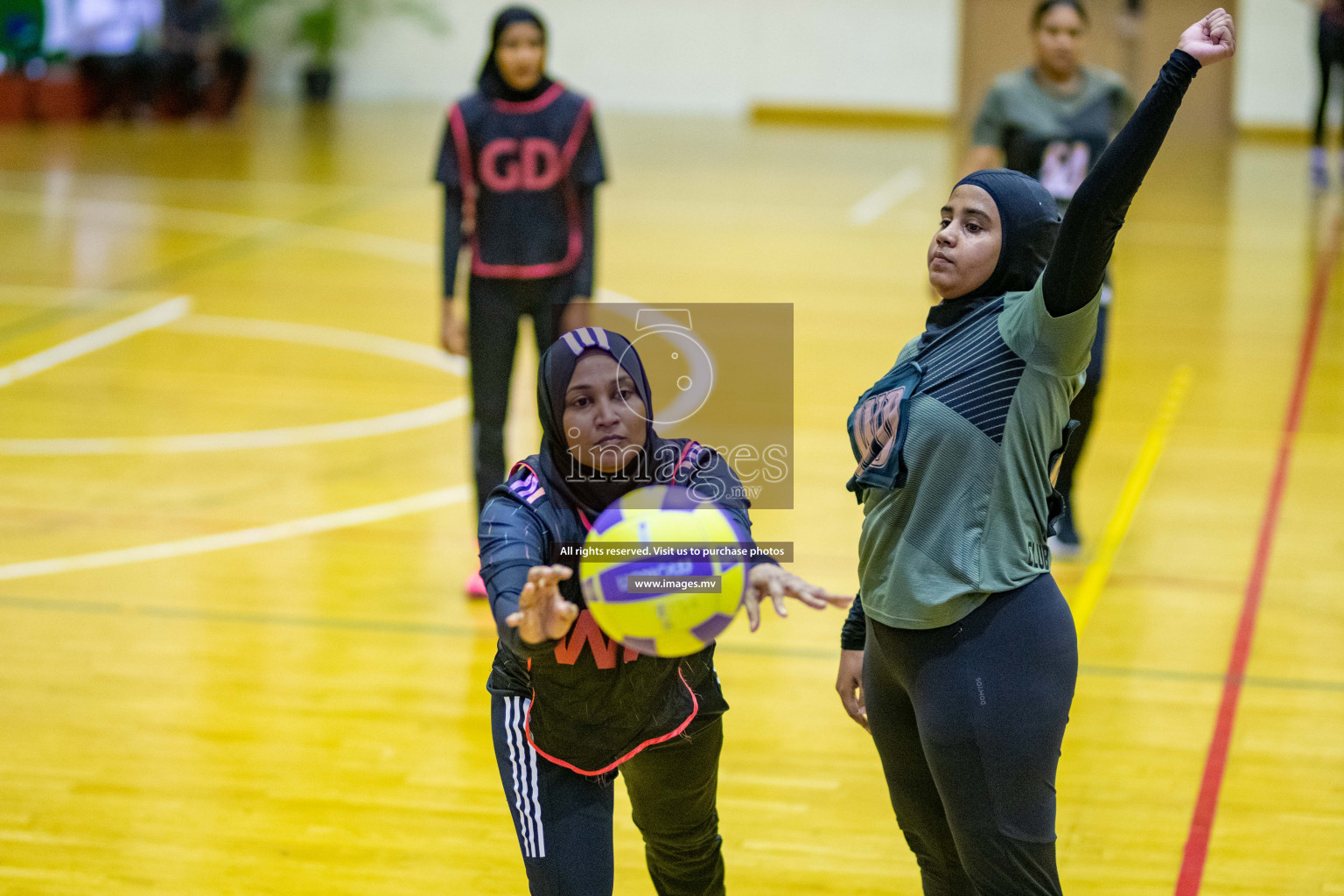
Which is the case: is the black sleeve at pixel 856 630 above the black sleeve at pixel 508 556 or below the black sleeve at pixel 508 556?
below

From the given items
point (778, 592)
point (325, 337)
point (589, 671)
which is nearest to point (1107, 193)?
point (778, 592)

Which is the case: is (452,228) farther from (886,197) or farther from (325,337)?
(886,197)

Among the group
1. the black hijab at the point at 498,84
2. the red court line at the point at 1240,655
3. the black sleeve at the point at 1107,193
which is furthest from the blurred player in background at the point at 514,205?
the black sleeve at the point at 1107,193

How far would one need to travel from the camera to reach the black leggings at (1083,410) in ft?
8.99

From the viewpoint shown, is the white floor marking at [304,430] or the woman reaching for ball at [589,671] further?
the white floor marking at [304,430]

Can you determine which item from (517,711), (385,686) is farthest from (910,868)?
(385,686)

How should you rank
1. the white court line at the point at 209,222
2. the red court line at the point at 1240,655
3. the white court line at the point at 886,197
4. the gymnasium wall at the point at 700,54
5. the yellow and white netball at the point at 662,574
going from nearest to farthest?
1. the yellow and white netball at the point at 662,574
2. the red court line at the point at 1240,655
3. the white court line at the point at 209,222
4. the white court line at the point at 886,197
5. the gymnasium wall at the point at 700,54

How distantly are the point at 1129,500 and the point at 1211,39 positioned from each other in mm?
4557

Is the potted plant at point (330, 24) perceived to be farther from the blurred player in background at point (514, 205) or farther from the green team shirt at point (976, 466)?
the green team shirt at point (976, 466)

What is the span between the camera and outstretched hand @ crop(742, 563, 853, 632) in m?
2.24

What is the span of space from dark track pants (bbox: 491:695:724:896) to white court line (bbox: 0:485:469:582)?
352cm

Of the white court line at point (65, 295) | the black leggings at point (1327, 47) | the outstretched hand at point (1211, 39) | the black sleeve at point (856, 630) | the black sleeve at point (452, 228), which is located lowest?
the black sleeve at point (856, 630)

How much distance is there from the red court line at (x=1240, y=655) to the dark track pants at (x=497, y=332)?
2589 mm

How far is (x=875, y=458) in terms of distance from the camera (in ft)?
8.25
